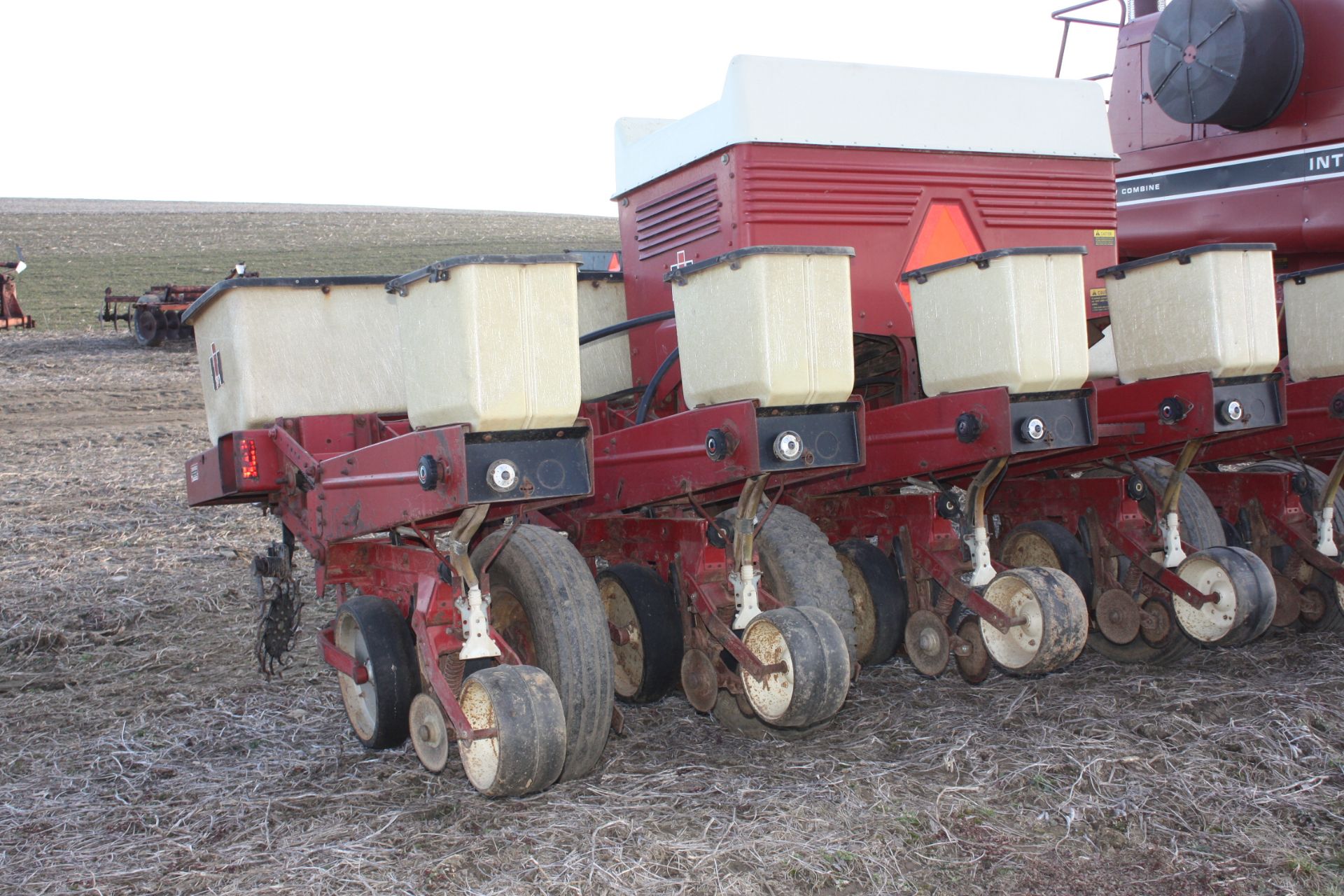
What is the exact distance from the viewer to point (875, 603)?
14.8 feet

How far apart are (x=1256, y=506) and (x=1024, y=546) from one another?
1014mm

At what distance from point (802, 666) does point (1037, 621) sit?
0.91 meters

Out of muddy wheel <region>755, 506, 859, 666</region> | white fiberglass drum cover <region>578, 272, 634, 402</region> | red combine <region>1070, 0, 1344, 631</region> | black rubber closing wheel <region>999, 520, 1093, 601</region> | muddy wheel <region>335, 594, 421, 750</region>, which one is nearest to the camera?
muddy wheel <region>335, 594, 421, 750</region>

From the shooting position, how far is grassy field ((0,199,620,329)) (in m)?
29.5

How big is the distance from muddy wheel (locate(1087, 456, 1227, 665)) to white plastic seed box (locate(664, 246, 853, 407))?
5.95 ft

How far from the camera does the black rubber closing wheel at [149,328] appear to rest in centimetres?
1792

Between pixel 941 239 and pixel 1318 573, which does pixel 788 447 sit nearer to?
pixel 941 239

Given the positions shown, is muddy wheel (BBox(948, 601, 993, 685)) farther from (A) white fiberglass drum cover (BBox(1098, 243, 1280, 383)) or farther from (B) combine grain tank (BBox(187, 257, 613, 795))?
(B) combine grain tank (BBox(187, 257, 613, 795))

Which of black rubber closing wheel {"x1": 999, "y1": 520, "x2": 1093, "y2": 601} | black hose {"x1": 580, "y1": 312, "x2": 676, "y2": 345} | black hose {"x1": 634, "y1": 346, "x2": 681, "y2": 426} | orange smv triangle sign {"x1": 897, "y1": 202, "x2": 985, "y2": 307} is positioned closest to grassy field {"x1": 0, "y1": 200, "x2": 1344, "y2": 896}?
black rubber closing wheel {"x1": 999, "y1": 520, "x2": 1093, "y2": 601}

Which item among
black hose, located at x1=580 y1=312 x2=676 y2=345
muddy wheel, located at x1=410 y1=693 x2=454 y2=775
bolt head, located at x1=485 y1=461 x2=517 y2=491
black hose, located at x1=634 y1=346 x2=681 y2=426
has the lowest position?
muddy wheel, located at x1=410 y1=693 x2=454 y2=775

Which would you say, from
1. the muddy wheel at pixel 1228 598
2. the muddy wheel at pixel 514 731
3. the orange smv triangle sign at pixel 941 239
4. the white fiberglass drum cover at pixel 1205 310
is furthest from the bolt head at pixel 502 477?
the muddy wheel at pixel 1228 598

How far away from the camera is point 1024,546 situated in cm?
491

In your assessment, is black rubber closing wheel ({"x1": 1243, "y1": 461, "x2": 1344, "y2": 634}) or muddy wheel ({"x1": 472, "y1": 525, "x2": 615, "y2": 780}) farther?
black rubber closing wheel ({"x1": 1243, "y1": 461, "x2": 1344, "y2": 634})

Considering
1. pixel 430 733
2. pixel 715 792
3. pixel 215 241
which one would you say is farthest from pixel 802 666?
pixel 215 241
